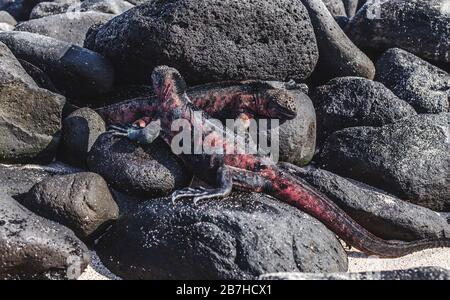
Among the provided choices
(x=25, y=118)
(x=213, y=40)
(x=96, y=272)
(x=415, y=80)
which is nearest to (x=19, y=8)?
(x=25, y=118)

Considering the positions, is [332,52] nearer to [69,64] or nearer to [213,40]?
[213,40]

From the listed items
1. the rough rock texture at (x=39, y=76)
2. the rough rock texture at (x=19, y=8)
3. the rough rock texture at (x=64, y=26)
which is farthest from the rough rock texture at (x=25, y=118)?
the rough rock texture at (x=19, y=8)

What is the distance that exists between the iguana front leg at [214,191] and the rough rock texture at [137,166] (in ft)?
1.16

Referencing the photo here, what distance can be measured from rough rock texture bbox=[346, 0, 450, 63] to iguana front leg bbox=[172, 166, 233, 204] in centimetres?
335

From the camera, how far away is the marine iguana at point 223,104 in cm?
523

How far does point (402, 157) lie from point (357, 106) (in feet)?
2.78

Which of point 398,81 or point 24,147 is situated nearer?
point 24,147

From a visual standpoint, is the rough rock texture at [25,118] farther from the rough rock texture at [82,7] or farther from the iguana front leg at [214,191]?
the rough rock texture at [82,7]

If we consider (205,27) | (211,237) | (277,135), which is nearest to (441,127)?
(277,135)

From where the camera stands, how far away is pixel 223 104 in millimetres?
5355

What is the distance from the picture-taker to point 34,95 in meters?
5.01
